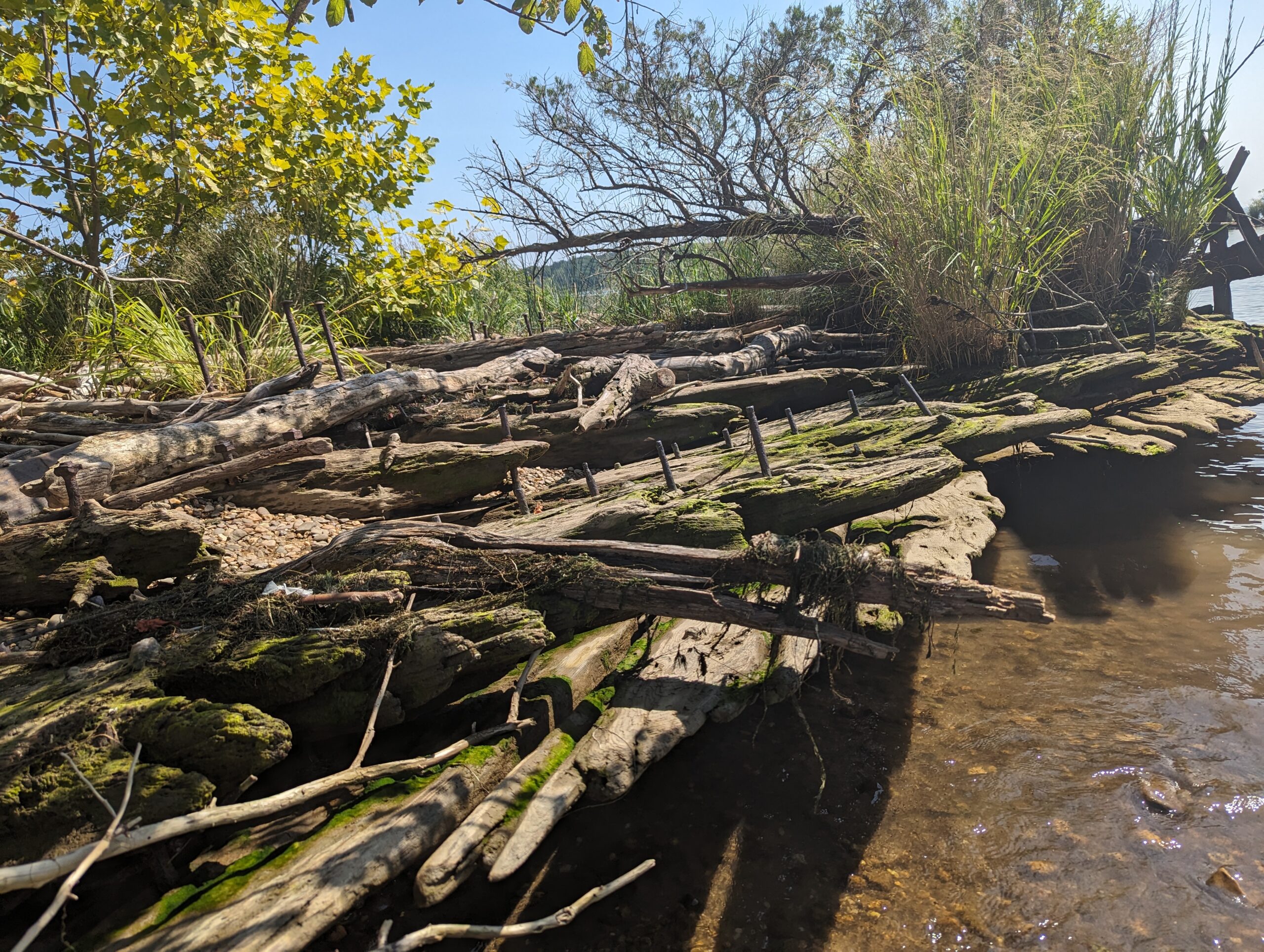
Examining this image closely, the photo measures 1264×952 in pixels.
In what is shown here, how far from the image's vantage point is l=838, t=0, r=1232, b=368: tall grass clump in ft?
27.1

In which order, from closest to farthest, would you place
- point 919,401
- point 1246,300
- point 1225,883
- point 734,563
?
point 1225,883 < point 734,563 < point 919,401 < point 1246,300

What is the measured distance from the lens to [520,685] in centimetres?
353

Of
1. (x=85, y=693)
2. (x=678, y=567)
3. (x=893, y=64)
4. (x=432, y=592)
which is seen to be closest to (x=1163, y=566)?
(x=678, y=567)

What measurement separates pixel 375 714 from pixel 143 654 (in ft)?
3.53

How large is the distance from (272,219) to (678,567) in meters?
8.61

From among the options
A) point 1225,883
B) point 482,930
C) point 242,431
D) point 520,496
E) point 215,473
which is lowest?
point 1225,883

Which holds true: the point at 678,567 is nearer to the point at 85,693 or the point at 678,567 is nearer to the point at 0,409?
the point at 85,693

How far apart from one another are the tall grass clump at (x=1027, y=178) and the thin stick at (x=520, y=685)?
21.4 feet

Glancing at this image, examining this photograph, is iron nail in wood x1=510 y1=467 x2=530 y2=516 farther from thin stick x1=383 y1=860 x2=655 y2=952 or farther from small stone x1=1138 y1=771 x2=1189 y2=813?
small stone x1=1138 y1=771 x2=1189 y2=813

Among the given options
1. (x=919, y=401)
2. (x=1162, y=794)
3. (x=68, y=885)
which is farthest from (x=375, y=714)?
(x=919, y=401)

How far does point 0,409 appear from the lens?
216 inches

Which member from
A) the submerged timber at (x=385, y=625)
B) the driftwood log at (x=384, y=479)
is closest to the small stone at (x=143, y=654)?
the submerged timber at (x=385, y=625)

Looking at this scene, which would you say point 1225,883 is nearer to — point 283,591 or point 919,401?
point 283,591

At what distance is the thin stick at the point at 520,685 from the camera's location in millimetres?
3391
